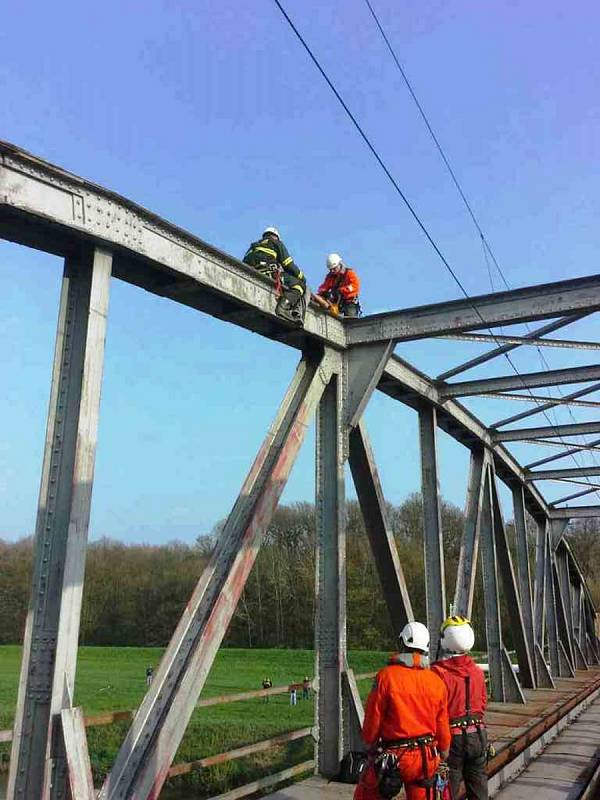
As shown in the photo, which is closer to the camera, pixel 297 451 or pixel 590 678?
pixel 297 451

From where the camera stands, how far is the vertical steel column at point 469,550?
38.8 ft

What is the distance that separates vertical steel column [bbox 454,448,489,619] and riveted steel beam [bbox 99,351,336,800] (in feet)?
19.0

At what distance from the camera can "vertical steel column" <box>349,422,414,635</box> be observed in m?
8.47

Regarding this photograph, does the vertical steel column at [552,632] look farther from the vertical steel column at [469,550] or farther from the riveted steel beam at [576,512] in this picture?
the vertical steel column at [469,550]

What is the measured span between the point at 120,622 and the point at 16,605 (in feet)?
29.0

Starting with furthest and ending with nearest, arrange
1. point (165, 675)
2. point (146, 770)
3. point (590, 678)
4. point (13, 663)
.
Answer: point (13, 663), point (590, 678), point (165, 675), point (146, 770)

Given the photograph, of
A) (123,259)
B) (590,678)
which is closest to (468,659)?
(123,259)

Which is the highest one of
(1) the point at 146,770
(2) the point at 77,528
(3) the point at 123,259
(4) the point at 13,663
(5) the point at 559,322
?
(5) the point at 559,322

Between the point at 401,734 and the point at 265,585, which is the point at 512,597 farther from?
the point at 265,585

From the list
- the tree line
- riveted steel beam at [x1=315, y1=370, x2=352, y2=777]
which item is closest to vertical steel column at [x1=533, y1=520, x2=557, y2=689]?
riveted steel beam at [x1=315, y1=370, x2=352, y2=777]

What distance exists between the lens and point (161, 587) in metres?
55.3

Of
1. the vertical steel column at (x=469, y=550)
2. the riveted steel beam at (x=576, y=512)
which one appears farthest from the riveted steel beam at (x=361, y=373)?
the riveted steel beam at (x=576, y=512)

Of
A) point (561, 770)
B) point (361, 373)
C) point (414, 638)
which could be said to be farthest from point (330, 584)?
point (561, 770)

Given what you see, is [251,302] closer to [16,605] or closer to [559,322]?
[559,322]
